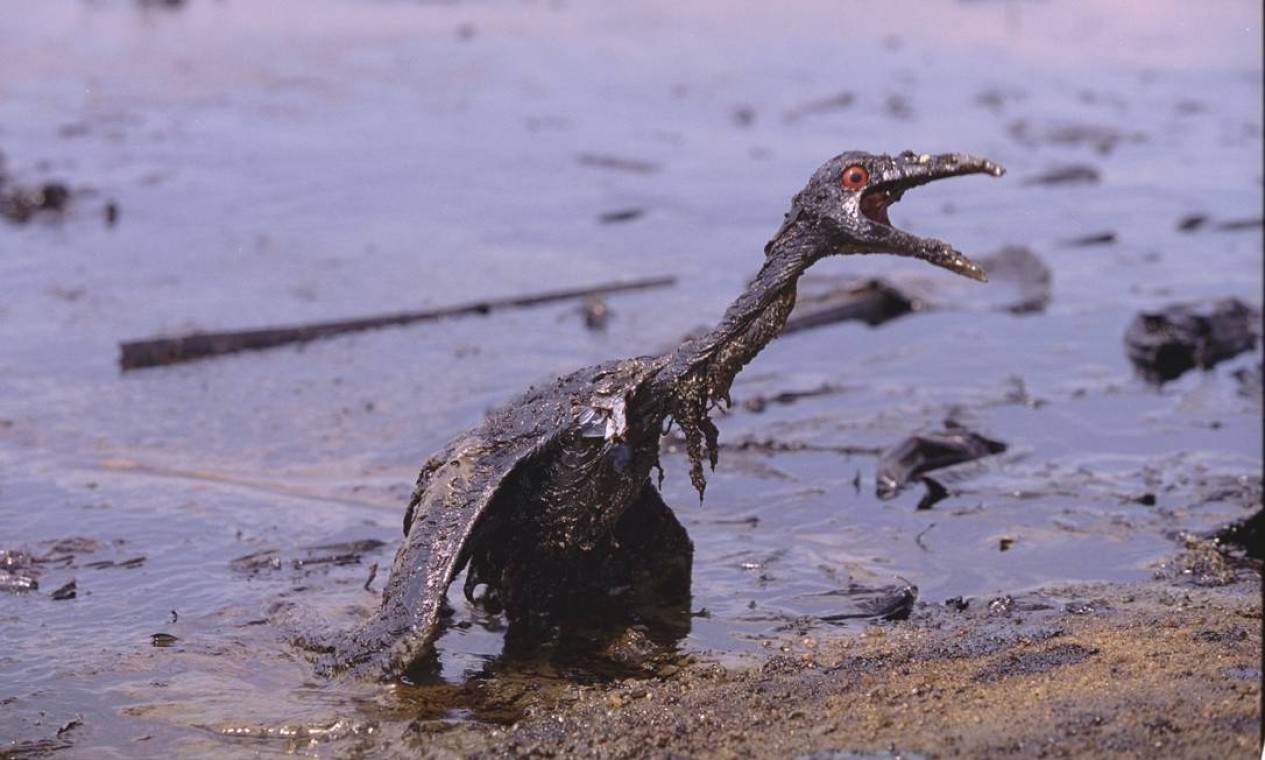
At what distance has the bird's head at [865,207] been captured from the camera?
499cm

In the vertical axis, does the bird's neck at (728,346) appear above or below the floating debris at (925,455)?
above

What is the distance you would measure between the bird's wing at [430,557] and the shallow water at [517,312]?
5.1 inches

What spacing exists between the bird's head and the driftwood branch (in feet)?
14.1

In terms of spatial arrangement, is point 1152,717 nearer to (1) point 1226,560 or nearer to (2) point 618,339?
(1) point 1226,560

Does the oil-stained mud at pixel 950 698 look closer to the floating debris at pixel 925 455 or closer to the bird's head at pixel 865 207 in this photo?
the bird's head at pixel 865 207

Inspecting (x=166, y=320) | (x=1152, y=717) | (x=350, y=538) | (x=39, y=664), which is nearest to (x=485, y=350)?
(x=166, y=320)

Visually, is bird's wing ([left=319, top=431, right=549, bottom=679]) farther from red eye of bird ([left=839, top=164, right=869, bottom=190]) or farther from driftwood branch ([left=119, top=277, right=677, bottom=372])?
driftwood branch ([left=119, top=277, right=677, bottom=372])

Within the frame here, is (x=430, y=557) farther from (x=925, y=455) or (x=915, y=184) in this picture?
(x=925, y=455)

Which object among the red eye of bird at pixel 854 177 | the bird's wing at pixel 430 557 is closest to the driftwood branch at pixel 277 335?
the bird's wing at pixel 430 557

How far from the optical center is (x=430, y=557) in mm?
4941

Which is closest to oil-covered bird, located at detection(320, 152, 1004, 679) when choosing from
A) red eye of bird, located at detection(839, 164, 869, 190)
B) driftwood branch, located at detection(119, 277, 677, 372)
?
red eye of bird, located at detection(839, 164, 869, 190)

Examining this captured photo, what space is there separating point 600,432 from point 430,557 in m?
0.62

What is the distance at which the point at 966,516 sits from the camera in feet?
20.9

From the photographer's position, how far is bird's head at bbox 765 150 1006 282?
4988 mm
